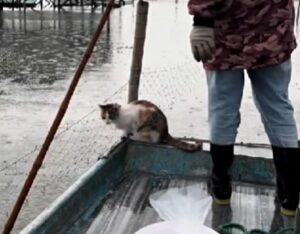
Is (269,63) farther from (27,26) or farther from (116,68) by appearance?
(27,26)

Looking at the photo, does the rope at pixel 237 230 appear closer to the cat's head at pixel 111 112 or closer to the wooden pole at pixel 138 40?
the wooden pole at pixel 138 40

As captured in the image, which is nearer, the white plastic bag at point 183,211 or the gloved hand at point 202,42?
the white plastic bag at point 183,211

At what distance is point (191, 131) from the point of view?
24.2ft

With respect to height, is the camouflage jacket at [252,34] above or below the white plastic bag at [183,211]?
above

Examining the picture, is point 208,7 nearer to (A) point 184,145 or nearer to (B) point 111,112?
(A) point 184,145

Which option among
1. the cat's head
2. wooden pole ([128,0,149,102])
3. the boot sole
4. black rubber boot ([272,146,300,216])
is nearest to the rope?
black rubber boot ([272,146,300,216])

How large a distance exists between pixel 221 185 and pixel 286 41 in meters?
0.89

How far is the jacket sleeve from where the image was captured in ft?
10.0

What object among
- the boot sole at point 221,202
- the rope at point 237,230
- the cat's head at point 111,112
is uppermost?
the rope at point 237,230

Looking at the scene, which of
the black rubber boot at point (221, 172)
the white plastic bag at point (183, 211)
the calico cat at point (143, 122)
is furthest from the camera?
the calico cat at point (143, 122)

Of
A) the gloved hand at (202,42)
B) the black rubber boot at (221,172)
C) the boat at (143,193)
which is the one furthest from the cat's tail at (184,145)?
the gloved hand at (202,42)

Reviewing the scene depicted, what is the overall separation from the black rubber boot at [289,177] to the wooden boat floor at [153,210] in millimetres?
75

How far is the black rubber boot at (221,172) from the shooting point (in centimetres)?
353

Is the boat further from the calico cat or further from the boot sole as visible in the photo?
the calico cat
